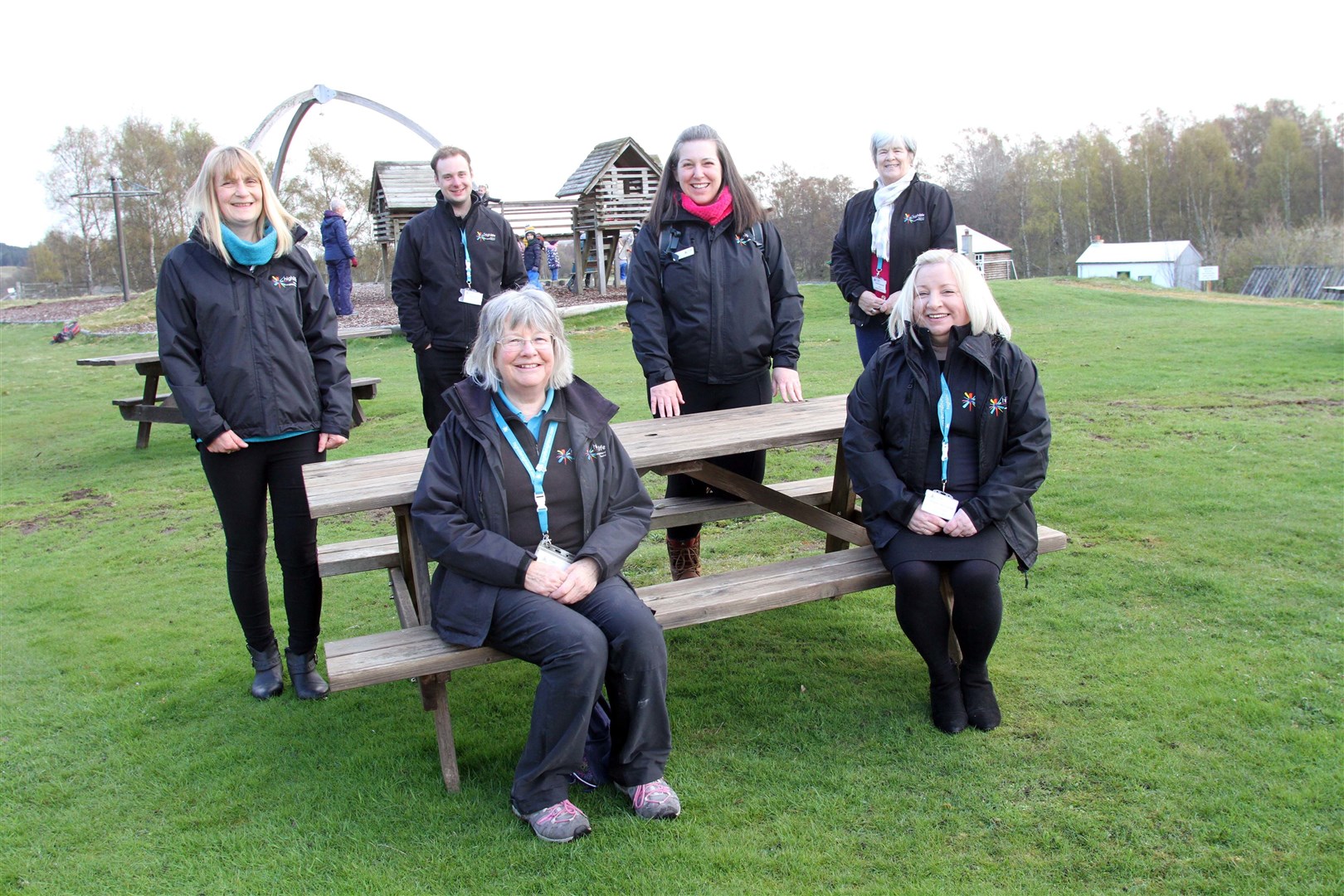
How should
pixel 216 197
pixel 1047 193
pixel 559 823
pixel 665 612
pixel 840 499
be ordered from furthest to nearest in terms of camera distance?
pixel 1047 193 < pixel 840 499 < pixel 216 197 < pixel 665 612 < pixel 559 823

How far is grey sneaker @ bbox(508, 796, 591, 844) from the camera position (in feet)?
10.0

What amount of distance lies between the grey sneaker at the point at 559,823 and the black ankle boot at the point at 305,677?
145cm

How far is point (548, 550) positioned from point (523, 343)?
696 mm

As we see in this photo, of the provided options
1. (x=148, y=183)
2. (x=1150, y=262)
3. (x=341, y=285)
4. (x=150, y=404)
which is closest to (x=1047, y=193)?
(x=1150, y=262)

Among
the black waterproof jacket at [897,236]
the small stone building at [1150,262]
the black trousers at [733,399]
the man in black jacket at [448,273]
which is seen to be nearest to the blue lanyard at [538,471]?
the black trousers at [733,399]

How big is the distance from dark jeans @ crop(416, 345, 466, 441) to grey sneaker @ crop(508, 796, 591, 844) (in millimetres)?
3205

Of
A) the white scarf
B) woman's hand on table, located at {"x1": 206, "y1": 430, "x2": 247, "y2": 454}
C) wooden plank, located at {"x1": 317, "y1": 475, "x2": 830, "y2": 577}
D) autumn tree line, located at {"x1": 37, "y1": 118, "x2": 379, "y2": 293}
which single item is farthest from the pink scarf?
autumn tree line, located at {"x1": 37, "y1": 118, "x2": 379, "y2": 293}

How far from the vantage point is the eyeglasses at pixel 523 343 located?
3.40m

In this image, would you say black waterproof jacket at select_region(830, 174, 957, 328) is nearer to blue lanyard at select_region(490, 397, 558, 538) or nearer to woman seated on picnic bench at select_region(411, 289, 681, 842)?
woman seated on picnic bench at select_region(411, 289, 681, 842)

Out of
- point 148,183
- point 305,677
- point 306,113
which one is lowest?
point 305,677

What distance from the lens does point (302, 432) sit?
404 centimetres

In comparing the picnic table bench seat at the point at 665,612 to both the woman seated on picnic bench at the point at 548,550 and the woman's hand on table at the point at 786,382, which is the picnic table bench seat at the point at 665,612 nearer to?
the woman seated on picnic bench at the point at 548,550

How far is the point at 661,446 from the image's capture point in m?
3.94

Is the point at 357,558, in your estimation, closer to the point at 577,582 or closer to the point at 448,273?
the point at 577,582
